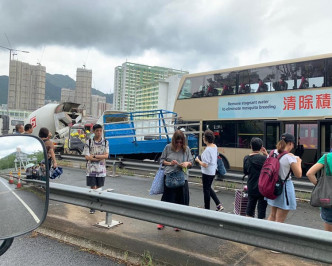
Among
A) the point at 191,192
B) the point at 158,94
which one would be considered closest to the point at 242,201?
the point at 191,192

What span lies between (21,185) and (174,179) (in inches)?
127

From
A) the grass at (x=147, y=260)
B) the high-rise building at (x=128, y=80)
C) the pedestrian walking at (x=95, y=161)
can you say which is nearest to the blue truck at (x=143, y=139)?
the pedestrian walking at (x=95, y=161)

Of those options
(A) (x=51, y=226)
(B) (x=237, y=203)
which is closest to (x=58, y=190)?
(A) (x=51, y=226)

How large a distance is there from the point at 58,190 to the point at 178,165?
184cm

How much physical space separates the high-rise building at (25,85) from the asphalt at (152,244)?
67.8 metres

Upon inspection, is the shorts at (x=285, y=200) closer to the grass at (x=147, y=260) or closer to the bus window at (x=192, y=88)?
the grass at (x=147, y=260)

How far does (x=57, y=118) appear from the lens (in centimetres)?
2008

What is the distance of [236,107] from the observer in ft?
36.7

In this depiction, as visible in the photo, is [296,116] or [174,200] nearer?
[174,200]

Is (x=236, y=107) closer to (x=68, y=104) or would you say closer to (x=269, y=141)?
(x=269, y=141)

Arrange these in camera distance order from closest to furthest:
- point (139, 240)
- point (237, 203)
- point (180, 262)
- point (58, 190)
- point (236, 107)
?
point (180, 262) < point (139, 240) < point (58, 190) < point (237, 203) < point (236, 107)

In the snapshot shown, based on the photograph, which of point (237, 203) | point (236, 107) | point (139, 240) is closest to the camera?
point (139, 240)

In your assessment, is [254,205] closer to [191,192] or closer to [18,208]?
[191,192]

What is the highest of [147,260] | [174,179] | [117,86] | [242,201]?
[117,86]
